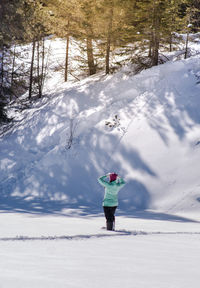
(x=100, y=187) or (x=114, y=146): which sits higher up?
(x=114, y=146)

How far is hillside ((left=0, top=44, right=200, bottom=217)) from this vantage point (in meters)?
13.4

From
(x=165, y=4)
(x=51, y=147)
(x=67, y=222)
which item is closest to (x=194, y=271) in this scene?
(x=67, y=222)

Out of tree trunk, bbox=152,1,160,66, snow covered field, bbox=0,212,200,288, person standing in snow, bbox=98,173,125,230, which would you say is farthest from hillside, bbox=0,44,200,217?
snow covered field, bbox=0,212,200,288

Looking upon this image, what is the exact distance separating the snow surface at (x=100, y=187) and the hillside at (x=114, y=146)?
1.8 inches

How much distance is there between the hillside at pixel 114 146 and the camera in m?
13.4

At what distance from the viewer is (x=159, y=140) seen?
15.2 metres

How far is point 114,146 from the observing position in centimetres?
1591

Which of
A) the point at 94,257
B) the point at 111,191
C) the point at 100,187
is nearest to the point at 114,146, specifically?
the point at 100,187

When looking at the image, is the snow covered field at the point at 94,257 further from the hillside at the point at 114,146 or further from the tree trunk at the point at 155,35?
the tree trunk at the point at 155,35

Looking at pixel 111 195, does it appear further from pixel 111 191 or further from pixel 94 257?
pixel 94 257

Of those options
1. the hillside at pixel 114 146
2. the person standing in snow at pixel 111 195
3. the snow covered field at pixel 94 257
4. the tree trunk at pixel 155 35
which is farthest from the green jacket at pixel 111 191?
the tree trunk at pixel 155 35

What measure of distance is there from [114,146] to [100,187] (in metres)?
2.25

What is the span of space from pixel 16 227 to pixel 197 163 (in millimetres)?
7558

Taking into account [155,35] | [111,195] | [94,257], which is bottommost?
[94,257]
